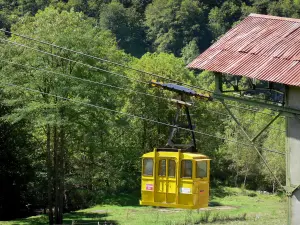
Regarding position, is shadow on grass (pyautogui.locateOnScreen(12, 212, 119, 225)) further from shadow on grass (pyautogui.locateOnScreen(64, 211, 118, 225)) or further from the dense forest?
the dense forest

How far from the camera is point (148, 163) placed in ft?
79.2

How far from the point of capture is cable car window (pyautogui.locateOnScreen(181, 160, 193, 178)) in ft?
76.1

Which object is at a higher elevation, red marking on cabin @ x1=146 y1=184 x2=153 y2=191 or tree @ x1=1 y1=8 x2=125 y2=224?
tree @ x1=1 y1=8 x2=125 y2=224

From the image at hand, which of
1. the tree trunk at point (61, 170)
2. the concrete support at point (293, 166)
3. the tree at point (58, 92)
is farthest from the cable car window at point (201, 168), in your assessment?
the tree trunk at point (61, 170)

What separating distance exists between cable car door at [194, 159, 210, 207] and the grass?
11478 mm

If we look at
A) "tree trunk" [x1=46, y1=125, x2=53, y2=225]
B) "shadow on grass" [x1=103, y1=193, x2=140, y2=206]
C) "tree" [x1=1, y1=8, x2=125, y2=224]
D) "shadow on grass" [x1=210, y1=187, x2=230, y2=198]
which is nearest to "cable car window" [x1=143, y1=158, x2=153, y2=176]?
"tree" [x1=1, y1=8, x2=125, y2=224]

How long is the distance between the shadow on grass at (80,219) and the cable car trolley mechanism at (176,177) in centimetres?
1471

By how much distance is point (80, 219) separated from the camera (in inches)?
1603

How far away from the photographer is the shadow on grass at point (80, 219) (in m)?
39.3

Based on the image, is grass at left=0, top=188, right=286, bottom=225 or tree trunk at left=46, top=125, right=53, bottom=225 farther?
tree trunk at left=46, top=125, right=53, bottom=225

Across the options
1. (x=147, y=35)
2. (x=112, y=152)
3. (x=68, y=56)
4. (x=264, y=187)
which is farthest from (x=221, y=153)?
(x=147, y=35)

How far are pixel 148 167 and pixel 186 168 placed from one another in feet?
5.39

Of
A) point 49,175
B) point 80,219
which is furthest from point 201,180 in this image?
point 49,175

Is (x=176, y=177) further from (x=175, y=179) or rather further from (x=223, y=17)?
(x=223, y=17)
